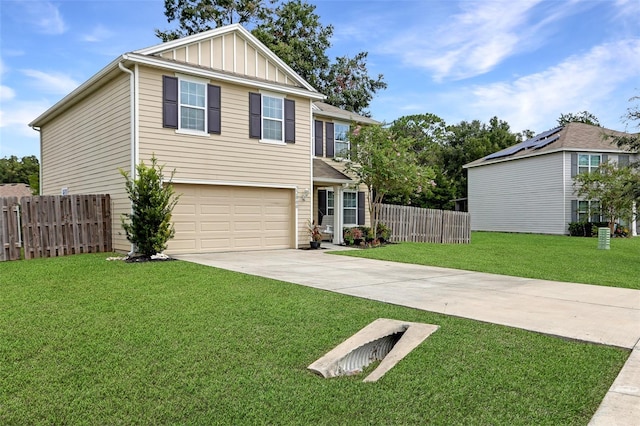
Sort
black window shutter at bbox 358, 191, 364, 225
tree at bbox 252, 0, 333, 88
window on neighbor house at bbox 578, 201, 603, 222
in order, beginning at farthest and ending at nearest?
tree at bbox 252, 0, 333, 88
window on neighbor house at bbox 578, 201, 603, 222
black window shutter at bbox 358, 191, 364, 225

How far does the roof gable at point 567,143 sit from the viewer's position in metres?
23.4

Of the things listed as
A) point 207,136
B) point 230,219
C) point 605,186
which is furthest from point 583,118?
point 207,136

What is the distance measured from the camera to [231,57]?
12.8m

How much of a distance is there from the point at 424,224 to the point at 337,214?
4575mm

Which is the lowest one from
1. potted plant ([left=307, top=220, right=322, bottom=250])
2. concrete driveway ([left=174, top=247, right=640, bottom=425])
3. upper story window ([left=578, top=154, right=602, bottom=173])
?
concrete driveway ([left=174, top=247, right=640, bottom=425])

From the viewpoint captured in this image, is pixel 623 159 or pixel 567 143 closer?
pixel 567 143

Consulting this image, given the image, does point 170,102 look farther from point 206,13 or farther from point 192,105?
point 206,13

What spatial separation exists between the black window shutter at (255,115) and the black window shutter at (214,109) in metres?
0.99

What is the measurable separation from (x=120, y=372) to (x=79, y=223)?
9183 millimetres

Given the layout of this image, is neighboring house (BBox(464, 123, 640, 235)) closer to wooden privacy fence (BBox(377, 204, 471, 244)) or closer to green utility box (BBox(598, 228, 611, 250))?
green utility box (BBox(598, 228, 611, 250))

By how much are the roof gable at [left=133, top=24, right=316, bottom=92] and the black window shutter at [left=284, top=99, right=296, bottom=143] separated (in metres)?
0.64

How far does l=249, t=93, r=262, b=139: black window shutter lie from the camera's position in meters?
12.9

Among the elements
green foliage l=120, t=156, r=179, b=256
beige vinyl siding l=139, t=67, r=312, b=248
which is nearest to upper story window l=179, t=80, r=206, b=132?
beige vinyl siding l=139, t=67, r=312, b=248

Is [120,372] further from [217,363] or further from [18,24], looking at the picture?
[18,24]
